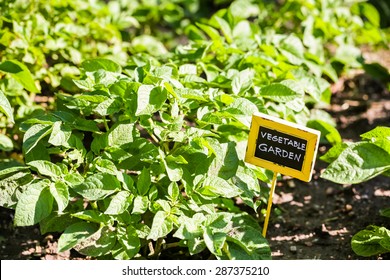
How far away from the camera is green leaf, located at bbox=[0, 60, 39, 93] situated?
2.24 m

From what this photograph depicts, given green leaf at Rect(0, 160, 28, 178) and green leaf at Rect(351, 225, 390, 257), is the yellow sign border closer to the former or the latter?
green leaf at Rect(351, 225, 390, 257)

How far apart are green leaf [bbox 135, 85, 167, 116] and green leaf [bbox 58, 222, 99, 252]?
1.17ft

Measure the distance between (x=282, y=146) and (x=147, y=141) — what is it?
0.40 metres

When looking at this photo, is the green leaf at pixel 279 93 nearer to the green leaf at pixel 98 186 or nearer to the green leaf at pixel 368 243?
the green leaf at pixel 368 243

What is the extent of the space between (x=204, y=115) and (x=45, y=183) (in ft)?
1.64

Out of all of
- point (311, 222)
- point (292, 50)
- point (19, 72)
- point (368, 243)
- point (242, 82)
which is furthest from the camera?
point (292, 50)

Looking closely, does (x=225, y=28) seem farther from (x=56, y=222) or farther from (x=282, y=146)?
(x=56, y=222)

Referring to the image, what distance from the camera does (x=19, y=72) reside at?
2.26 metres

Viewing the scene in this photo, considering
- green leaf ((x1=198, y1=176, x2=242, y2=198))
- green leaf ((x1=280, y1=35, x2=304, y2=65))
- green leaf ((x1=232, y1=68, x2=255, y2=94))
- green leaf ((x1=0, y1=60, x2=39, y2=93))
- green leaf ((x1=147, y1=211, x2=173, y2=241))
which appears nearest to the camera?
green leaf ((x1=147, y1=211, x2=173, y2=241))

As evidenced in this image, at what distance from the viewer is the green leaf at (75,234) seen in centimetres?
184

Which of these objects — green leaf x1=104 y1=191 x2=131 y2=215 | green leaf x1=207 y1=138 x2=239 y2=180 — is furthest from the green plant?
green leaf x1=104 y1=191 x2=131 y2=215

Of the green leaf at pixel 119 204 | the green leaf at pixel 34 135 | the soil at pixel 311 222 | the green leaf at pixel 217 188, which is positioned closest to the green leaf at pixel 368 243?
the soil at pixel 311 222

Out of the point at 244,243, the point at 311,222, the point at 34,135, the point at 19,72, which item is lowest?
the point at 311,222

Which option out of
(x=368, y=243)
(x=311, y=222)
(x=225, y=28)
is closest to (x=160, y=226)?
(x=368, y=243)
